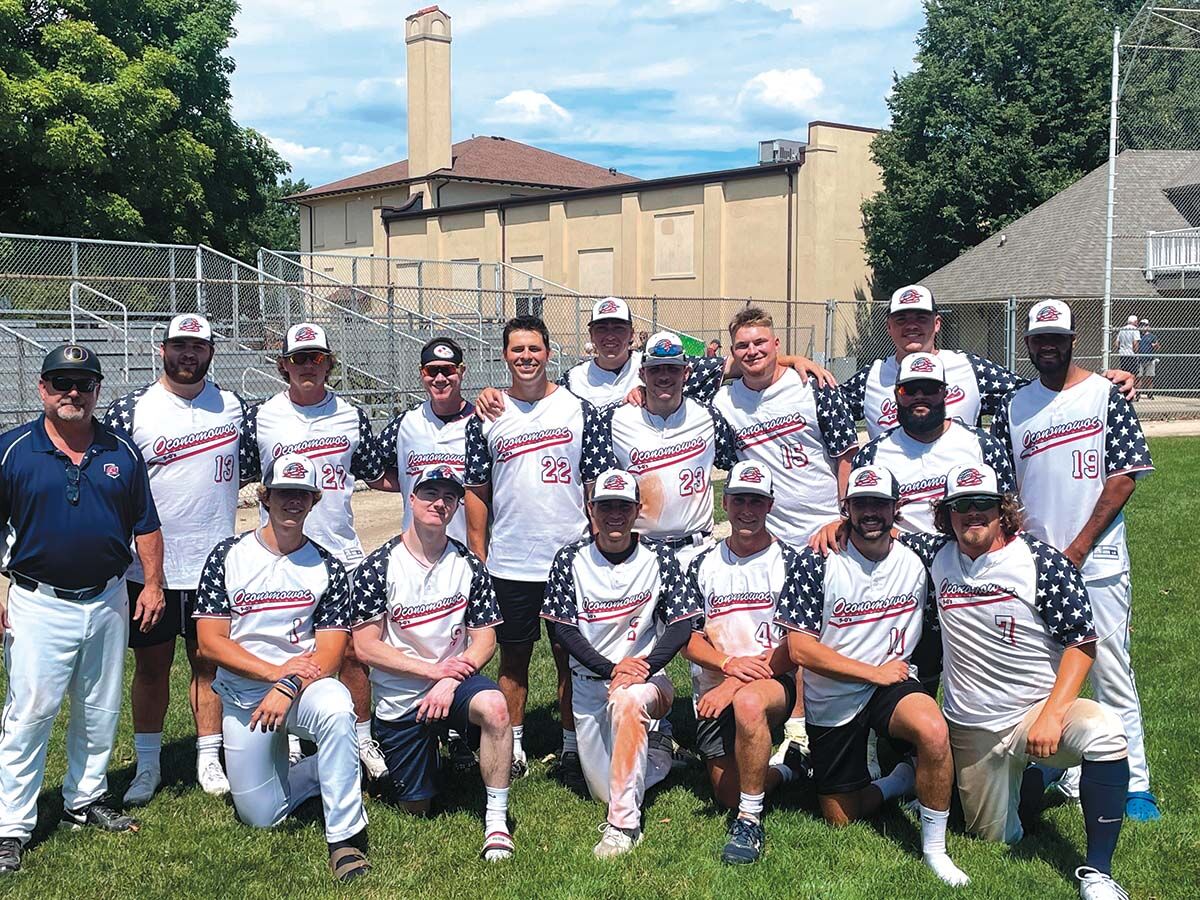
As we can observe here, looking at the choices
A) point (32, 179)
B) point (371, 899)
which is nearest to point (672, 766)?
point (371, 899)

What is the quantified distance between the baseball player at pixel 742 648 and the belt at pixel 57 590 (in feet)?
9.29

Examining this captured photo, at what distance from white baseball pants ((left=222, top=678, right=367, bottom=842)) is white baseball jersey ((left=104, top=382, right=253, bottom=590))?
94 cm

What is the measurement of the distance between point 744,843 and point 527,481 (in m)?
2.18

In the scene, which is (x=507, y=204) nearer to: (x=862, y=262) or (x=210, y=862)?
(x=862, y=262)

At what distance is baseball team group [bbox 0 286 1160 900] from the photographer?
4.95 m

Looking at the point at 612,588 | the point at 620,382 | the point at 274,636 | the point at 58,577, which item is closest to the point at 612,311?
the point at 620,382

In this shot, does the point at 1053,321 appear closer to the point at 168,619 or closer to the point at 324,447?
the point at 324,447

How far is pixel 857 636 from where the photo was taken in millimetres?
5168

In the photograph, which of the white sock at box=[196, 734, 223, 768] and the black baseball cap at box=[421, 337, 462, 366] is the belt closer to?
the white sock at box=[196, 734, 223, 768]

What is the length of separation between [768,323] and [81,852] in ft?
14.0

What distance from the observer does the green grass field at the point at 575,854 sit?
4668mm

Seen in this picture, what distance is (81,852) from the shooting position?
5070 millimetres

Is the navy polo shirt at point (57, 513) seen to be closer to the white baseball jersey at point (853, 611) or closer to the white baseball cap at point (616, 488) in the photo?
the white baseball cap at point (616, 488)

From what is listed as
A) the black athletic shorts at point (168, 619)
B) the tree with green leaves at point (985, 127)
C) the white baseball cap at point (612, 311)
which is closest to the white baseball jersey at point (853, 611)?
the white baseball cap at point (612, 311)
